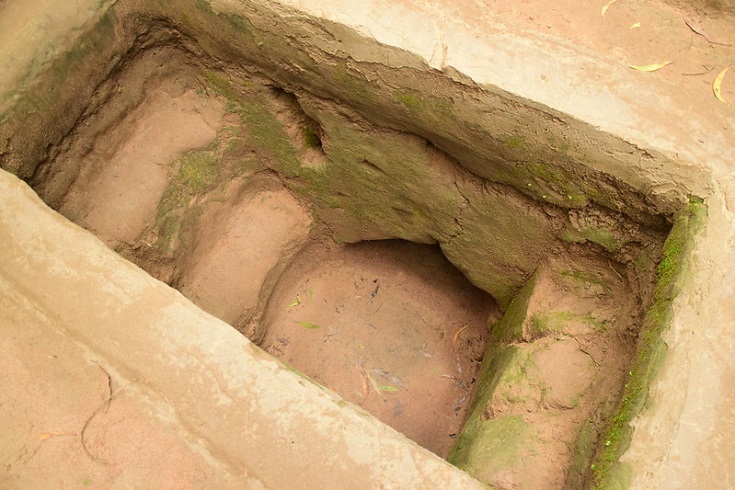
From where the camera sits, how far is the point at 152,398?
183 cm

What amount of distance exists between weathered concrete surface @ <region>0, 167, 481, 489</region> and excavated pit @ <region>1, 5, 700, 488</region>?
651 millimetres

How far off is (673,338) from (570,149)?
2.46 feet

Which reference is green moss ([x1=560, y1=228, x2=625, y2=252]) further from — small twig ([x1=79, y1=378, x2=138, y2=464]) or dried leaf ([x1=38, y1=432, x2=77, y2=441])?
dried leaf ([x1=38, y1=432, x2=77, y2=441])

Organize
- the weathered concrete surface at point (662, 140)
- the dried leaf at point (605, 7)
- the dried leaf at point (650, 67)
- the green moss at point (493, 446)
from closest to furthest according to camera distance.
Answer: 1. the weathered concrete surface at point (662, 140)
2. the green moss at point (493, 446)
3. the dried leaf at point (650, 67)
4. the dried leaf at point (605, 7)

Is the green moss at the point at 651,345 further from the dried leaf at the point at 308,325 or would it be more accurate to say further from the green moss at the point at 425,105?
the dried leaf at the point at 308,325

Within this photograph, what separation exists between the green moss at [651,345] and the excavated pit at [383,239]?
0.07 m

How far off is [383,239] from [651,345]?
5.98 feet

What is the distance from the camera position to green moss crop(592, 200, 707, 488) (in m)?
1.81

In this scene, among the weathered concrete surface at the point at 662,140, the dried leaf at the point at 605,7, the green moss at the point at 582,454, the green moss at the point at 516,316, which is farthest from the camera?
the green moss at the point at 516,316

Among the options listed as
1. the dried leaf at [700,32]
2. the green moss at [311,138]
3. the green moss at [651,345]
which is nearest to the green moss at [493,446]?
the green moss at [651,345]

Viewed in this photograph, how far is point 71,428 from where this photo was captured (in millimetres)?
1827

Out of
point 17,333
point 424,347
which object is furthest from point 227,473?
point 424,347

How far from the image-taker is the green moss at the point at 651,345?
181 cm

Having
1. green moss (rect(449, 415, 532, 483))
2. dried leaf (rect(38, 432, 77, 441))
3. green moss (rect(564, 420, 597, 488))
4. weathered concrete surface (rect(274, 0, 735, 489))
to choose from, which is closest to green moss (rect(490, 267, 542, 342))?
green moss (rect(449, 415, 532, 483))
